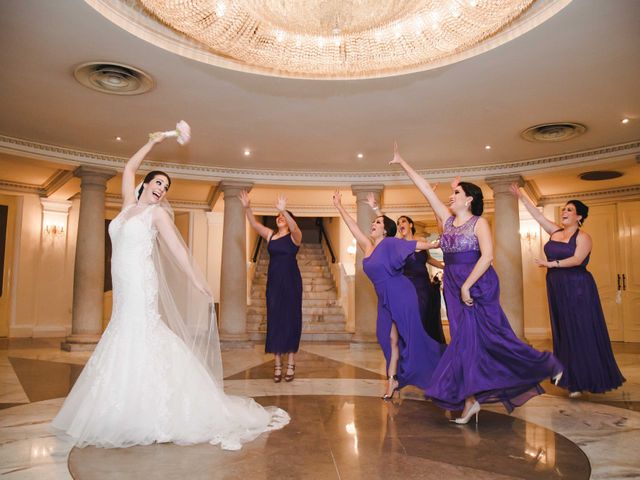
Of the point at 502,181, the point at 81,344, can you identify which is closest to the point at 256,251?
the point at 81,344

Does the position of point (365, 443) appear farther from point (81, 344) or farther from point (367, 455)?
point (81, 344)

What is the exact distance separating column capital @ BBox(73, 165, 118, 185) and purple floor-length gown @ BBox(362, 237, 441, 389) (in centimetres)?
586

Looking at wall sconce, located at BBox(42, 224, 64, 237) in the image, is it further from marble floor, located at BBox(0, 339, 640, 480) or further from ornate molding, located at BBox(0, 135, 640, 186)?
marble floor, located at BBox(0, 339, 640, 480)

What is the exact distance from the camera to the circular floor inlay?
2.70m

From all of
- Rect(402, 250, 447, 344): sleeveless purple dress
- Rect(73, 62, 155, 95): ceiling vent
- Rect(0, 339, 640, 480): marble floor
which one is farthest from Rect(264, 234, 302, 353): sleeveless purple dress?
Rect(73, 62, 155, 95): ceiling vent

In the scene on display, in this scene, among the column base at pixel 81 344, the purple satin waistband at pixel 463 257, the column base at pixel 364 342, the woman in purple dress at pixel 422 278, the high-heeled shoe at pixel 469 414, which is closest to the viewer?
→ the high-heeled shoe at pixel 469 414

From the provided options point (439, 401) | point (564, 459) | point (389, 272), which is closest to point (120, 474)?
point (439, 401)

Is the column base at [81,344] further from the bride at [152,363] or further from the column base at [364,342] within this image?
the bride at [152,363]

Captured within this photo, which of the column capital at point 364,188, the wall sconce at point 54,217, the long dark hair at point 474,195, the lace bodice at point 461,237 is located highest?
the column capital at point 364,188

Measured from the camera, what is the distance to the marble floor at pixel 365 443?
273 centimetres

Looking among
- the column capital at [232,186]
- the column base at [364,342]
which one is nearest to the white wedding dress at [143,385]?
the column base at [364,342]

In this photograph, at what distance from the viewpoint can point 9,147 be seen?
25.7 feet

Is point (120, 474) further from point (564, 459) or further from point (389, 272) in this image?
point (389, 272)

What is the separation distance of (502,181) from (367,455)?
287 inches
